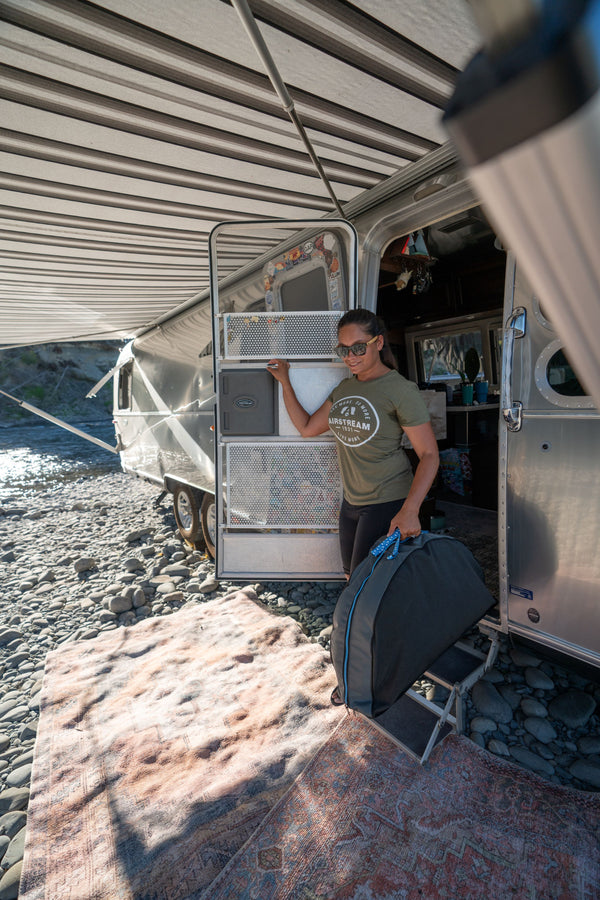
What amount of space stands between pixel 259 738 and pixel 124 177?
329 cm

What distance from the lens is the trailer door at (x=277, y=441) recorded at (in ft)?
10.6

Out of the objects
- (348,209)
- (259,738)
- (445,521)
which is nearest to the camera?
(259,738)

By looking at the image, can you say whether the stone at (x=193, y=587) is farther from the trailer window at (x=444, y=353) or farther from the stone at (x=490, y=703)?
the trailer window at (x=444, y=353)

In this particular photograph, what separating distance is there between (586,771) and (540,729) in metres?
0.27

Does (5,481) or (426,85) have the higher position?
(426,85)

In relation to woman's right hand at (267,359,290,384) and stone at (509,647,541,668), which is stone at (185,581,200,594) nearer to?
woman's right hand at (267,359,290,384)

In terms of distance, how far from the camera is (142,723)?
270 cm

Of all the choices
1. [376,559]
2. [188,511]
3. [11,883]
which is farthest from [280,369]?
[188,511]

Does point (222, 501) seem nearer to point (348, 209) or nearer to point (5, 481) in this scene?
point (348, 209)

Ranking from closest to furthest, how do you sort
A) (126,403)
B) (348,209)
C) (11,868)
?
(11,868) < (348,209) < (126,403)

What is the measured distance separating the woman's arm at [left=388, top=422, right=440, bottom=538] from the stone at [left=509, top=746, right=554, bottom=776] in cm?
124

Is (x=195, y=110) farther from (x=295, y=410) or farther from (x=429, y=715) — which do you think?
(x=429, y=715)

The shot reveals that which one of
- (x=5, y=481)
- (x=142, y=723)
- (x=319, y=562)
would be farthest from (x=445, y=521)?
(x=5, y=481)

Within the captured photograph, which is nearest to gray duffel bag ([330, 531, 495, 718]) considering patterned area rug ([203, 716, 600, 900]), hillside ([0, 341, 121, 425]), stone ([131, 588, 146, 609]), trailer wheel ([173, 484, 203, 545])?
patterned area rug ([203, 716, 600, 900])
